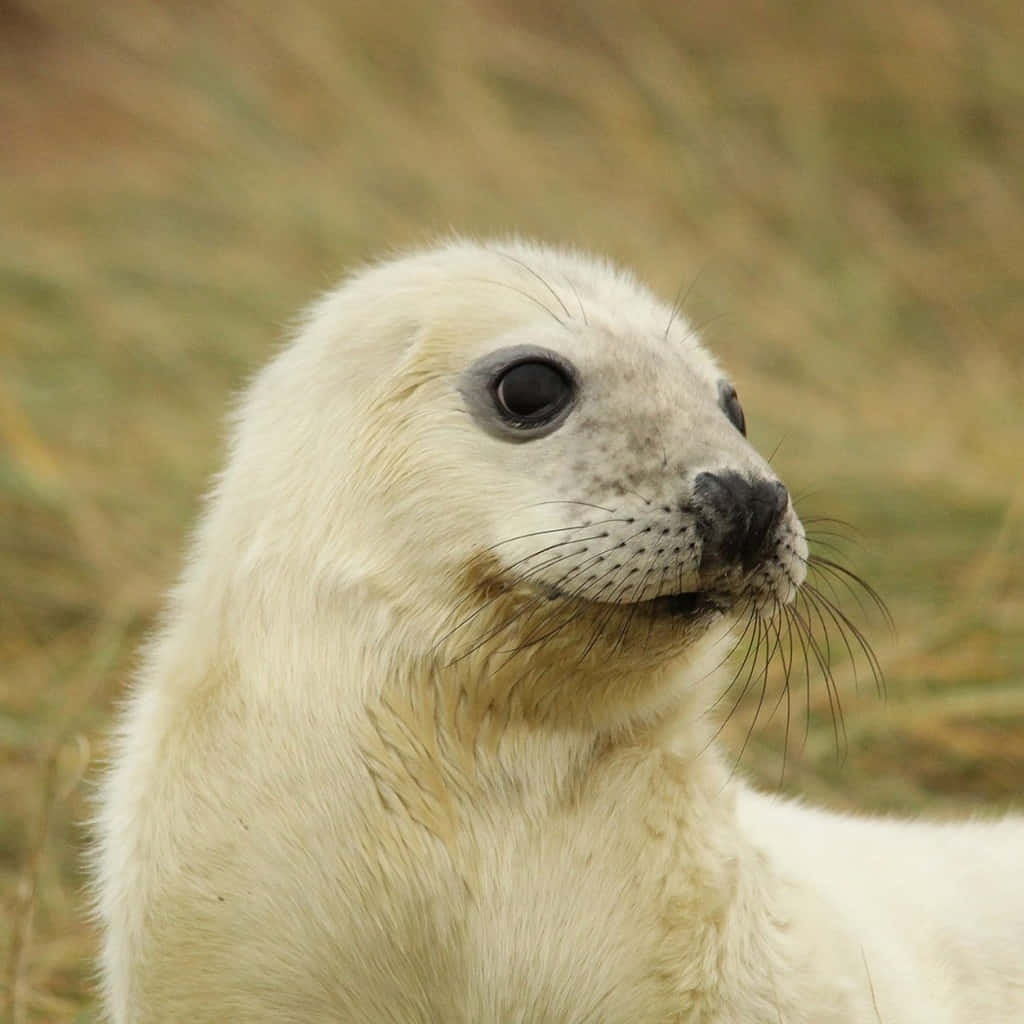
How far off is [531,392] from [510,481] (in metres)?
0.14

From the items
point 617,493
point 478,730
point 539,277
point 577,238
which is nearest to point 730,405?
point 539,277

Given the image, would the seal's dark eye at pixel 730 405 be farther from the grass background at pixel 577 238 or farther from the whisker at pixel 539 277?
the grass background at pixel 577 238

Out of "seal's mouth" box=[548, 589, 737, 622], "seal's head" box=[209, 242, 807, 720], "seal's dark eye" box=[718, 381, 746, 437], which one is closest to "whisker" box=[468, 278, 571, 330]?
"seal's head" box=[209, 242, 807, 720]

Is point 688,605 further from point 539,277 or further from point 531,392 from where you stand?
point 539,277

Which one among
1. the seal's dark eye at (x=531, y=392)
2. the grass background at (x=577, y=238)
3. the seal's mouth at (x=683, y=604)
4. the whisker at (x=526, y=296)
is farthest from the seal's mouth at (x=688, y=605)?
the grass background at (x=577, y=238)

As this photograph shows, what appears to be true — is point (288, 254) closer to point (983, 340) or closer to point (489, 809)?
point (983, 340)

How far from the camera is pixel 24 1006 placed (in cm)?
314

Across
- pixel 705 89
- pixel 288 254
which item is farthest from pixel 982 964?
pixel 705 89

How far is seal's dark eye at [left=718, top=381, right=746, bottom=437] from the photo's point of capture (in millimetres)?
2668

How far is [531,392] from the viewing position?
7.93 feet

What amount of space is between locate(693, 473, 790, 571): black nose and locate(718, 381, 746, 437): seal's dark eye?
377mm

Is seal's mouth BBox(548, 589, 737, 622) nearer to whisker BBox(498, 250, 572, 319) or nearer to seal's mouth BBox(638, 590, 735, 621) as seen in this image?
seal's mouth BBox(638, 590, 735, 621)

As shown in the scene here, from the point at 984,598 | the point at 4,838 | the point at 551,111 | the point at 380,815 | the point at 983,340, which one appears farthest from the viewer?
the point at 551,111

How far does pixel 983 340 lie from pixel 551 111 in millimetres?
2220
